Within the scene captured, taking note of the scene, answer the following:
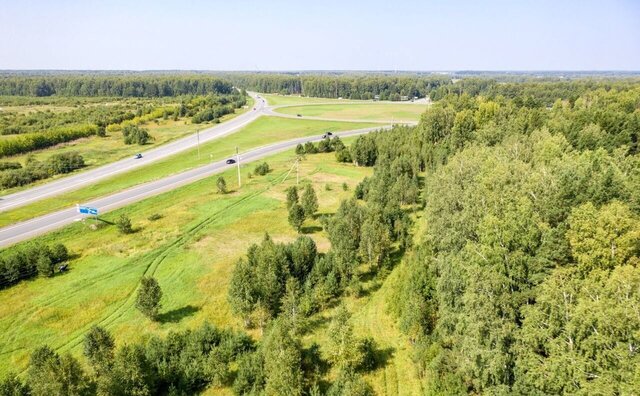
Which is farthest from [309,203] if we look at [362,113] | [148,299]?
[362,113]

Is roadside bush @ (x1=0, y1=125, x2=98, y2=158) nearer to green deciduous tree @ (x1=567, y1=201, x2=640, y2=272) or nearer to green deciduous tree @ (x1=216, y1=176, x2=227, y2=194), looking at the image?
green deciduous tree @ (x1=216, y1=176, x2=227, y2=194)

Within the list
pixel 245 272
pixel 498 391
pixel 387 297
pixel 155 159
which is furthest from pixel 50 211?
pixel 498 391

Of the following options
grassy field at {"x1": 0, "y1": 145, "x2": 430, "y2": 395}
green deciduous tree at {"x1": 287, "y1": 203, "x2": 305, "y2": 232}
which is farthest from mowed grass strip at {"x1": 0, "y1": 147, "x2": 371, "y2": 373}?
green deciduous tree at {"x1": 287, "y1": 203, "x2": 305, "y2": 232}

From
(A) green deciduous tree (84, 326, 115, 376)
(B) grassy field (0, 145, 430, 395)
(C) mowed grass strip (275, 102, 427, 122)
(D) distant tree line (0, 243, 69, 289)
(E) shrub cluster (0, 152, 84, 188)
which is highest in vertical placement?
(C) mowed grass strip (275, 102, 427, 122)

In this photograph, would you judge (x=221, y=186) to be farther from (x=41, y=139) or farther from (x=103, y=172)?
(x=41, y=139)

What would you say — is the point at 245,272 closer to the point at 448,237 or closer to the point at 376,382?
the point at 376,382
